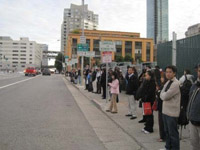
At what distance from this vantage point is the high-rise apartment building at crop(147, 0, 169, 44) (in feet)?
422

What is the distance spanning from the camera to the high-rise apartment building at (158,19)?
129 m

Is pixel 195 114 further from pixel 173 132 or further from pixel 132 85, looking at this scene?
pixel 132 85

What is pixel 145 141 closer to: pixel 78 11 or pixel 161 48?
pixel 161 48

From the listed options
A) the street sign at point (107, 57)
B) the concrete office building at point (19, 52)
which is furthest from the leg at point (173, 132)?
the concrete office building at point (19, 52)

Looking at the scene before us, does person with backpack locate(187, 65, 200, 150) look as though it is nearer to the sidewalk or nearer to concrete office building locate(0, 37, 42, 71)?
the sidewalk

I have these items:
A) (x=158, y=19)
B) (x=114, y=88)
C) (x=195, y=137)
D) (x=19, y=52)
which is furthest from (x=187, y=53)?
(x=19, y=52)

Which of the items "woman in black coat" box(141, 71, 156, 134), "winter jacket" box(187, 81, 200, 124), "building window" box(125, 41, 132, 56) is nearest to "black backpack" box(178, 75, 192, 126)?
"winter jacket" box(187, 81, 200, 124)

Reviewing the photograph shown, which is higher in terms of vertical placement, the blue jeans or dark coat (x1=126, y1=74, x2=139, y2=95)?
dark coat (x1=126, y1=74, x2=139, y2=95)

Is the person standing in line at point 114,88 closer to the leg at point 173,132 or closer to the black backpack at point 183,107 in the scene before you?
the black backpack at point 183,107

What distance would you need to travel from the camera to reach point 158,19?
5157 inches

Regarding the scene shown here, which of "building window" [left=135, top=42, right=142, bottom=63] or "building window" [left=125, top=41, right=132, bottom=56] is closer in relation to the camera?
"building window" [left=125, top=41, right=132, bottom=56]

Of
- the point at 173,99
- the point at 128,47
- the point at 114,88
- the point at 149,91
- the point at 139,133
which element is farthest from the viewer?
the point at 128,47

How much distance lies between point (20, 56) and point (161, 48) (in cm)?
14602

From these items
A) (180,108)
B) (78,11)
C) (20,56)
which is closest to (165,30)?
(78,11)
